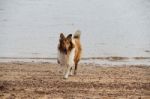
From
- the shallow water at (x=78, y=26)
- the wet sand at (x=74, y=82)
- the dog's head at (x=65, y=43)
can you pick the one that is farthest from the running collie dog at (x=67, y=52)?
the shallow water at (x=78, y=26)

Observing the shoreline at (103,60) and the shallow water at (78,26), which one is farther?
the shallow water at (78,26)

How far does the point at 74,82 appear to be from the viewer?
1299cm

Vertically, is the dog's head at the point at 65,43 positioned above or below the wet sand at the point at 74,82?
above

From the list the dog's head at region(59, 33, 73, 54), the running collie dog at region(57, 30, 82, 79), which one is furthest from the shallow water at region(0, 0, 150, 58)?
the dog's head at region(59, 33, 73, 54)

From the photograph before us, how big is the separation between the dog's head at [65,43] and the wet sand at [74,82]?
0.66 m

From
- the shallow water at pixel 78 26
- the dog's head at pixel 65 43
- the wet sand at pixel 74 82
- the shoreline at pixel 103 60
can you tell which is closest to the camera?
the wet sand at pixel 74 82

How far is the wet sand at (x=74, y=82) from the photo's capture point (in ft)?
36.9

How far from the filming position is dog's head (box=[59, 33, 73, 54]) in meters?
13.5

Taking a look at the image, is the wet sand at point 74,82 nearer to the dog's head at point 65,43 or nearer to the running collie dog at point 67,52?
the running collie dog at point 67,52

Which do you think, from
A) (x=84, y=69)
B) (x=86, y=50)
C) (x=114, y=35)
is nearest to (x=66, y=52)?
(x=84, y=69)

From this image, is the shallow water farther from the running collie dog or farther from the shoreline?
the running collie dog

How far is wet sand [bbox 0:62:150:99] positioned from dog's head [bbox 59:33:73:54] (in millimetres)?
656

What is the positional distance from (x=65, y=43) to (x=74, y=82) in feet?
3.44

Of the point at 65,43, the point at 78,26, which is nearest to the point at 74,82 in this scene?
the point at 65,43
